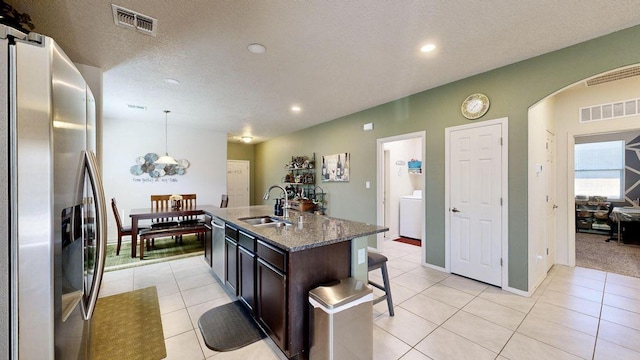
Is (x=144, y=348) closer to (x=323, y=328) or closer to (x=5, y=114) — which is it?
(x=323, y=328)

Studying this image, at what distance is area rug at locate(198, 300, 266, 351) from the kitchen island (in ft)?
0.54

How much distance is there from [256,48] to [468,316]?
3370 mm

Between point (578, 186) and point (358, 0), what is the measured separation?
353 inches

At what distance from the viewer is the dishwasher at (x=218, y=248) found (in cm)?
288

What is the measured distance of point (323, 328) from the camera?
1.60 m

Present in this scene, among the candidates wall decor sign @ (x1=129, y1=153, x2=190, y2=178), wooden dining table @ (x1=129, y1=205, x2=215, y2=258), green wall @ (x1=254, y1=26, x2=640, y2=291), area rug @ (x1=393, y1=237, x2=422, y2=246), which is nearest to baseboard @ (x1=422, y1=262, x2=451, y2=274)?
green wall @ (x1=254, y1=26, x2=640, y2=291)

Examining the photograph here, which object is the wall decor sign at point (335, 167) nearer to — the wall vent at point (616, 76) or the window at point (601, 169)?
the wall vent at point (616, 76)

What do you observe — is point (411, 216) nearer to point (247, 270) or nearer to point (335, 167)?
point (335, 167)

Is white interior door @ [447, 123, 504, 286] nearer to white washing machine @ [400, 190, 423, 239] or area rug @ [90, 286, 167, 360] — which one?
white washing machine @ [400, 190, 423, 239]

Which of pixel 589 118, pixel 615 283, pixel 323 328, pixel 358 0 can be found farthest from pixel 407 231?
pixel 358 0

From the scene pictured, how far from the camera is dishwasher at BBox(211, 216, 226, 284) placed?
2.88 m

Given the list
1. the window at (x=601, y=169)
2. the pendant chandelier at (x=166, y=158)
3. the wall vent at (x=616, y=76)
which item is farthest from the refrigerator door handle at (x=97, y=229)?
the window at (x=601, y=169)

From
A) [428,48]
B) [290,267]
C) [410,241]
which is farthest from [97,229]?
[410,241]

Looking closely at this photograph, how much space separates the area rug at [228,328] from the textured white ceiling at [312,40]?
2.66 meters
